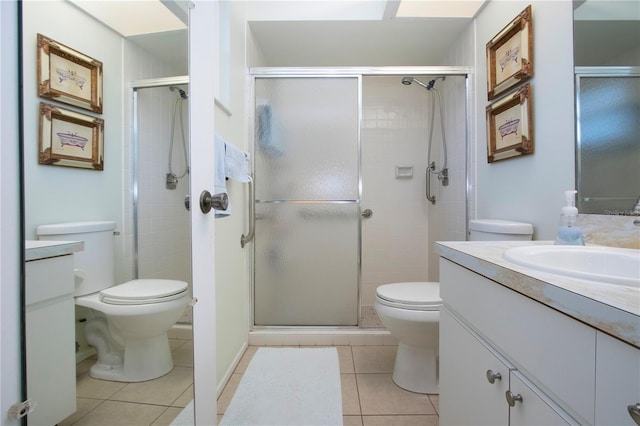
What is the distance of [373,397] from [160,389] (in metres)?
1.08

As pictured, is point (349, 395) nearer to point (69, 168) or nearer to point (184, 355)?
point (184, 355)

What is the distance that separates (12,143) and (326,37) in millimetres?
2227

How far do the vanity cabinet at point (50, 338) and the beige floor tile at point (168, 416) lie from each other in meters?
0.27

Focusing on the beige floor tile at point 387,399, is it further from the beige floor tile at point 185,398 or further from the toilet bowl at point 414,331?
the beige floor tile at point 185,398

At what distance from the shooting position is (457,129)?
2.18m

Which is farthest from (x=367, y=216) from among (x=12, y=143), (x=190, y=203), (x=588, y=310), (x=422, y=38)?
(x=12, y=143)

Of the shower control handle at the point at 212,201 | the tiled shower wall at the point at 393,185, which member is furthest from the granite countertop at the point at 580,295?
the tiled shower wall at the point at 393,185

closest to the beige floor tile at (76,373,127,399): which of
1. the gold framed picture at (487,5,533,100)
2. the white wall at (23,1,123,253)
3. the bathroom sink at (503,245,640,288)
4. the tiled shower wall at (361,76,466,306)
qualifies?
the white wall at (23,1,123,253)

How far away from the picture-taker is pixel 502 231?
1.43 meters

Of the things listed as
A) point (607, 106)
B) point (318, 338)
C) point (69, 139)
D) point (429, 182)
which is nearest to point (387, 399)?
point (318, 338)

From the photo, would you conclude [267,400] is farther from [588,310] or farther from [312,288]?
[588,310]

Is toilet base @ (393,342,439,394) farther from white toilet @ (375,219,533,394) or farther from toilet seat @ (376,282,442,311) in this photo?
toilet seat @ (376,282,442,311)

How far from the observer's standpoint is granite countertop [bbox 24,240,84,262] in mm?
441

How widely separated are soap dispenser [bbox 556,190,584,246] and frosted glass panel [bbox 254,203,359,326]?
1.21 meters
